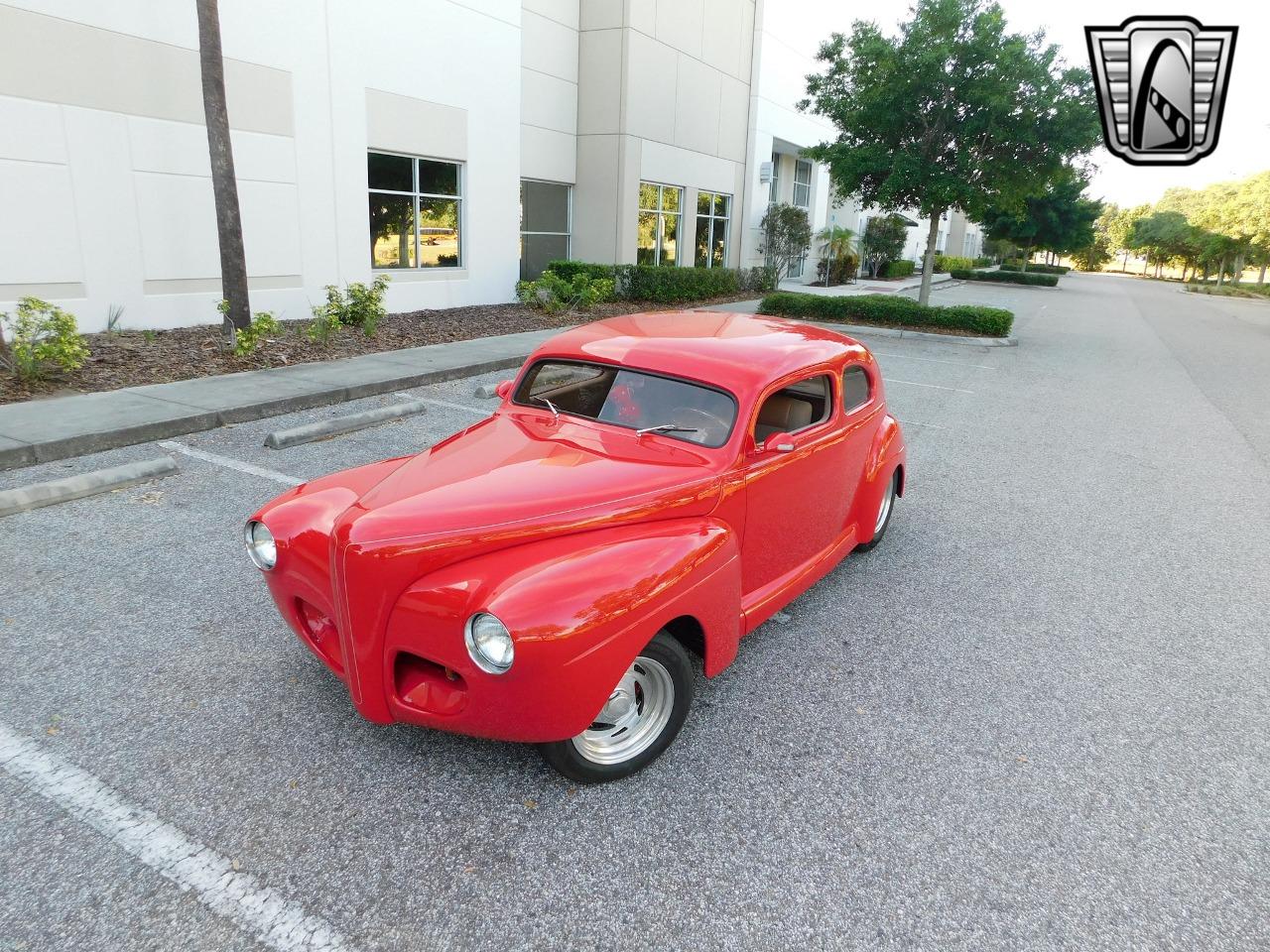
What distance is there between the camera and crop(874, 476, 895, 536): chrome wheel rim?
16.9 ft

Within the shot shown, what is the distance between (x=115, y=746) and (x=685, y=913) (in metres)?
2.31

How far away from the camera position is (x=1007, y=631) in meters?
4.33

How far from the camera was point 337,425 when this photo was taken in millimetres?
7387

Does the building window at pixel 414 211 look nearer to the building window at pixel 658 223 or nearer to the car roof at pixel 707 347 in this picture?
the building window at pixel 658 223

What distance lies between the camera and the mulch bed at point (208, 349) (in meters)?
8.16

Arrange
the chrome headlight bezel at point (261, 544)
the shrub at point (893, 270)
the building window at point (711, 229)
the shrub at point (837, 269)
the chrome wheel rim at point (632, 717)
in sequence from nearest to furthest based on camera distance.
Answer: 1. the chrome wheel rim at point (632, 717)
2. the chrome headlight bezel at point (261, 544)
3. the building window at point (711, 229)
4. the shrub at point (837, 269)
5. the shrub at point (893, 270)

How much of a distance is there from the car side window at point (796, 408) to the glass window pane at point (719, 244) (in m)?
21.9

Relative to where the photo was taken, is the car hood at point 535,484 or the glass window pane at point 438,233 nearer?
the car hood at point 535,484

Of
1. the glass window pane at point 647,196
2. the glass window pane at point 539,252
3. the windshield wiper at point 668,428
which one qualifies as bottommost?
the windshield wiper at point 668,428

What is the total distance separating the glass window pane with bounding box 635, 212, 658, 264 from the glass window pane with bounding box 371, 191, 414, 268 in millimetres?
7417

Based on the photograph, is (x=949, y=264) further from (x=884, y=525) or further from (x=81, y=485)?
(x=81, y=485)

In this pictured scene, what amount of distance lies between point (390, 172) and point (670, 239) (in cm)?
1024

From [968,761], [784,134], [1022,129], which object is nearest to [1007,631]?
[968,761]

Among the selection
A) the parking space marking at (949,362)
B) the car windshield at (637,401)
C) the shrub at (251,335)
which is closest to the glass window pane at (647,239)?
the parking space marking at (949,362)
